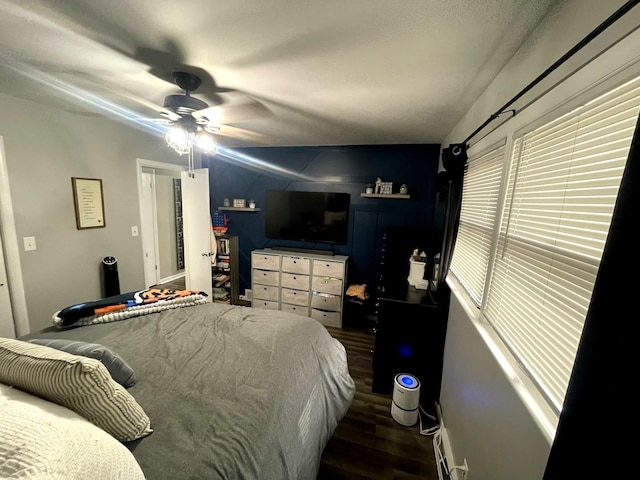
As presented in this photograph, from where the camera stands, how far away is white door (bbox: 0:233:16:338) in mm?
2189

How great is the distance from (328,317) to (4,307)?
10.3 ft

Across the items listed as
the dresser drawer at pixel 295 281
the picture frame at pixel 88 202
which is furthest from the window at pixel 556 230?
the picture frame at pixel 88 202

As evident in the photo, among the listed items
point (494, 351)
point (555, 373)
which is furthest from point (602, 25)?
point (494, 351)

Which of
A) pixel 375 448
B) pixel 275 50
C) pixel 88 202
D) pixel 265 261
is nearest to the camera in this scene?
pixel 275 50

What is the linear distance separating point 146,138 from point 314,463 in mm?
3709

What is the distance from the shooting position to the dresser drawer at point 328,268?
3453 mm

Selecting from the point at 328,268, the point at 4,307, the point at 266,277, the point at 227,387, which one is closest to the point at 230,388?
the point at 227,387

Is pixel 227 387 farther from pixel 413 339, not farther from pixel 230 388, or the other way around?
pixel 413 339

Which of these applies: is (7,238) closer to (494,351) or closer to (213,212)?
(213,212)

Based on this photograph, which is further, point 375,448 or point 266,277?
point 266,277

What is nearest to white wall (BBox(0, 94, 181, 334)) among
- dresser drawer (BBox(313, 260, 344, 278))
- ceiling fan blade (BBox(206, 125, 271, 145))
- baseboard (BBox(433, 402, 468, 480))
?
ceiling fan blade (BBox(206, 125, 271, 145))

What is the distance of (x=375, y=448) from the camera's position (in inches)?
71.1

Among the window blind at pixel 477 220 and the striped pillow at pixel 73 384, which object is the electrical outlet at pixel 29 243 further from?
the window blind at pixel 477 220

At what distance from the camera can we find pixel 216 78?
5.48ft
